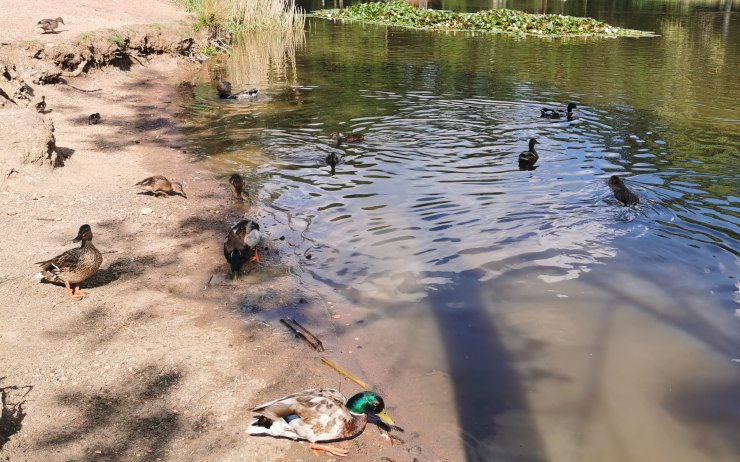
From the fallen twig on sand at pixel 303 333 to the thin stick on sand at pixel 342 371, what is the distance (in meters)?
0.17

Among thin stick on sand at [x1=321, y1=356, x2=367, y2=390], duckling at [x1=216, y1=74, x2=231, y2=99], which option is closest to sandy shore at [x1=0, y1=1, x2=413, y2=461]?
thin stick on sand at [x1=321, y1=356, x2=367, y2=390]

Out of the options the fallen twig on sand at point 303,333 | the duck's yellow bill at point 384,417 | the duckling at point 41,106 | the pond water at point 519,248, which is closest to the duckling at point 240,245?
the pond water at point 519,248

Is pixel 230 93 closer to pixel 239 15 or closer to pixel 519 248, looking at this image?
pixel 519 248

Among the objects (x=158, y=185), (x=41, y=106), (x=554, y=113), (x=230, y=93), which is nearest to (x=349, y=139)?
(x=158, y=185)

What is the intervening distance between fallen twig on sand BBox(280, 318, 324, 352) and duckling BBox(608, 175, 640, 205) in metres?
6.10

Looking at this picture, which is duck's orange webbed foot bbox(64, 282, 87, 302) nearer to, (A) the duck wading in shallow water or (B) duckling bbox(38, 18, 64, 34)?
(A) the duck wading in shallow water

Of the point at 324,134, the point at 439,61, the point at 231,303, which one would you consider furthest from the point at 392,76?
the point at 231,303

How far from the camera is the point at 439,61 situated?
24.5 m

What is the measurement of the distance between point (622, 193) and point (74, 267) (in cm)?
812

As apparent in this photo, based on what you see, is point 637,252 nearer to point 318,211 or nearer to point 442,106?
point 318,211

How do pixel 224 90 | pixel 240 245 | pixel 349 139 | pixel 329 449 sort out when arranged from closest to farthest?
1. pixel 329 449
2. pixel 240 245
3. pixel 349 139
4. pixel 224 90

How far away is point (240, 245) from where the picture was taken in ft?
25.9

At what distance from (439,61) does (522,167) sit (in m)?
13.6

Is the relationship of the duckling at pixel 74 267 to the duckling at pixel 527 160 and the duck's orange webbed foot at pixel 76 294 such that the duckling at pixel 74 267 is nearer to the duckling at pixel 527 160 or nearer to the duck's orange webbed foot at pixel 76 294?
the duck's orange webbed foot at pixel 76 294
